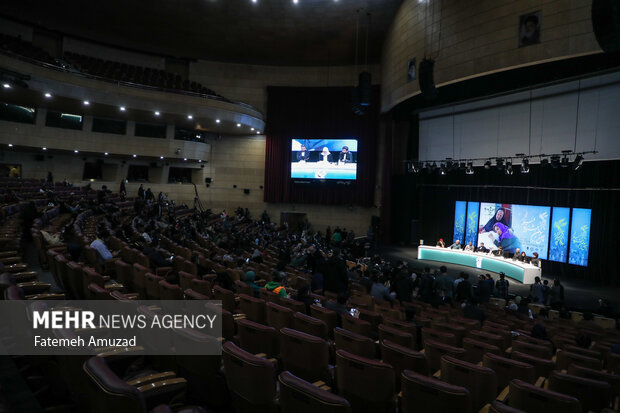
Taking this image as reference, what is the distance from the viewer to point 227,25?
19.4 m

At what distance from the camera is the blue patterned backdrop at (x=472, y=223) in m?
17.3

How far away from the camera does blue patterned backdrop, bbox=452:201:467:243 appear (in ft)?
59.3

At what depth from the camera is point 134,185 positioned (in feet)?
72.4

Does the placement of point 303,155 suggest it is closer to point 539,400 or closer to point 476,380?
point 476,380

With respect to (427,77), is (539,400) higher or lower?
lower

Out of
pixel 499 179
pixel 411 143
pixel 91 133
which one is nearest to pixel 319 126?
pixel 411 143

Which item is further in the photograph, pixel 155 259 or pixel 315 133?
pixel 315 133

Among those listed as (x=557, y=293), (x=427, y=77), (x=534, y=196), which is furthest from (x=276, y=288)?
(x=534, y=196)

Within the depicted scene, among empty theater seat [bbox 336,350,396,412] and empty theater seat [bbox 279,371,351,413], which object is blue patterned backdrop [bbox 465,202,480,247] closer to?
empty theater seat [bbox 336,350,396,412]

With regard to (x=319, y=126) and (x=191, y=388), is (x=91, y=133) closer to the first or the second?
(x=319, y=126)

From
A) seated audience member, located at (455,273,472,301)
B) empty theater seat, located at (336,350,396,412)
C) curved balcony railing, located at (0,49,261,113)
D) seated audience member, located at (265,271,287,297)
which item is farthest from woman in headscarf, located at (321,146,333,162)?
empty theater seat, located at (336,350,396,412)

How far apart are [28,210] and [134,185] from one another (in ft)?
44.2

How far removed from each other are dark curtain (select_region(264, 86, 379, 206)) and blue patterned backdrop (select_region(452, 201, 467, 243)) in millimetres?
5154

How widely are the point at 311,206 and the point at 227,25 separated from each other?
37.1 ft
